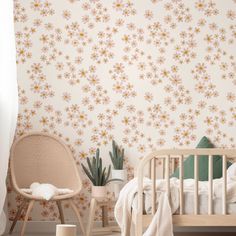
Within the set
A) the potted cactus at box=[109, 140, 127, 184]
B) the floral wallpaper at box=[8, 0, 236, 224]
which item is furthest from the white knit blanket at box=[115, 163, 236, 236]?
the floral wallpaper at box=[8, 0, 236, 224]

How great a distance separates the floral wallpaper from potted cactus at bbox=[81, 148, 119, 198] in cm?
19

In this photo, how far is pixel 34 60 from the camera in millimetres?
4352

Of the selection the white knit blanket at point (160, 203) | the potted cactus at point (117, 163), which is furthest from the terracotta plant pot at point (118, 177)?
the white knit blanket at point (160, 203)

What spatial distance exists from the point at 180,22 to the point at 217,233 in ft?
6.14

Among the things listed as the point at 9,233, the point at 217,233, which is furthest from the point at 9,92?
the point at 217,233

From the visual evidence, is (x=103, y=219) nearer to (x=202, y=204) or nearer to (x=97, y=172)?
(x=97, y=172)

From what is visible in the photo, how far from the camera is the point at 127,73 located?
171 inches

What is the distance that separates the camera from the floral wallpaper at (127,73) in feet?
14.1

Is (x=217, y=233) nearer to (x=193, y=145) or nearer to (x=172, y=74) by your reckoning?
(x=193, y=145)

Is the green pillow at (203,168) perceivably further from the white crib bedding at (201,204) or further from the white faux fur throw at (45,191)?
the white crib bedding at (201,204)

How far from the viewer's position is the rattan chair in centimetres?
411

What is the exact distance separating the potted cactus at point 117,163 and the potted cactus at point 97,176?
2.3 inches

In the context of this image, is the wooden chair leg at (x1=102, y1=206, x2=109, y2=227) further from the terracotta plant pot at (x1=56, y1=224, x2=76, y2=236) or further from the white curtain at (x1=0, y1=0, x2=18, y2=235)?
the terracotta plant pot at (x1=56, y1=224, x2=76, y2=236)

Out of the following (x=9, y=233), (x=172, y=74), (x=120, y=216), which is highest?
(x=172, y=74)
